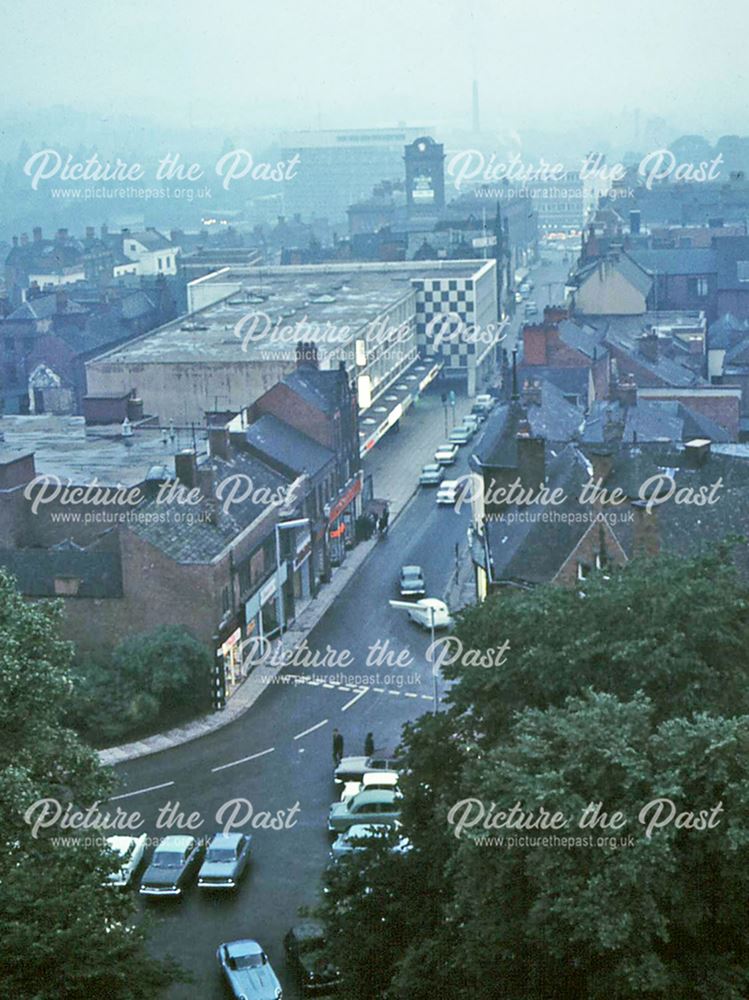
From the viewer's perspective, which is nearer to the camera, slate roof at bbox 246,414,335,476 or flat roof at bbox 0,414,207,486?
flat roof at bbox 0,414,207,486

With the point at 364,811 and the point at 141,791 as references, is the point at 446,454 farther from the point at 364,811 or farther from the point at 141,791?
the point at 364,811

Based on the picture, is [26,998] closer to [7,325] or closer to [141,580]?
[141,580]

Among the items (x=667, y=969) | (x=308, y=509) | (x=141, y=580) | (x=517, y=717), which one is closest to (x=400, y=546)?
(x=308, y=509)

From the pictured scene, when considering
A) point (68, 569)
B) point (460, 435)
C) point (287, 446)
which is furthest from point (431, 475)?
point (68, 569)

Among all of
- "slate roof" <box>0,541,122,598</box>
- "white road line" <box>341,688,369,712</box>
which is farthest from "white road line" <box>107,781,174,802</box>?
"slate roof" <box>0,541,122,598</box>

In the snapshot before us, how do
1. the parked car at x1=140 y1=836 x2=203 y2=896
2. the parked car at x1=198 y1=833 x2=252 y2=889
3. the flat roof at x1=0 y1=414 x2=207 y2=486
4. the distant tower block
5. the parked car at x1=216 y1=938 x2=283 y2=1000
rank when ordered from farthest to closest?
the distant tower block, the flat roof at x1=0 y1=414 x2=207 y2=486, the parked car at x1=198 y1=833 x2=252 y2=889, the parked car at x1=140 y1=836 x2=203 y2=896, the parked car at x1=216 y1=938 x2=283 y2=1000

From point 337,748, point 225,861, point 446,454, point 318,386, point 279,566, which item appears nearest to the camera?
point 225,861

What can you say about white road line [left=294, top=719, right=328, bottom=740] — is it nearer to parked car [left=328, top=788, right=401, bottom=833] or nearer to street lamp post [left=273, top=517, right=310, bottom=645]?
parked car [left=328, top=788, right=401, bottom=833]
